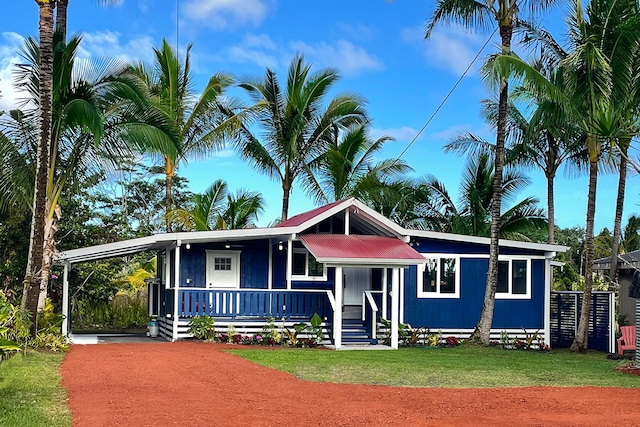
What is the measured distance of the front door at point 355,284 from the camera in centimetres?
2128

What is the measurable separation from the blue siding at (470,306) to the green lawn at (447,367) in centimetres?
186

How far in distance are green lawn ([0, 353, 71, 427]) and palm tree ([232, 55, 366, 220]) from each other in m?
14.4

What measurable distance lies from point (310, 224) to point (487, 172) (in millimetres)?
11433

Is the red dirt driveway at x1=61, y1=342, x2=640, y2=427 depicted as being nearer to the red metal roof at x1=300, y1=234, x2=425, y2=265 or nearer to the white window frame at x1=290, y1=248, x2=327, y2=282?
the red metal roof at x1=300, y1=234, x2=425, y2=265

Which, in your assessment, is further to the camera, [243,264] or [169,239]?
[243,264]

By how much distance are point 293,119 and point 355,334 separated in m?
9.66

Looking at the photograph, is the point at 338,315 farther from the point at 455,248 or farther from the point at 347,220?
the point at 455,248

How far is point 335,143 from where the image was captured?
29156 mm

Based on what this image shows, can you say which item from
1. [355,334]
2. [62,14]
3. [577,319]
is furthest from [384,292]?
[62,14]

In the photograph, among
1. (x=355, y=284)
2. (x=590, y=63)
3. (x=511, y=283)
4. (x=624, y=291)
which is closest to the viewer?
(x=590, y=63)

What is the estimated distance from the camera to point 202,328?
19.5 meters

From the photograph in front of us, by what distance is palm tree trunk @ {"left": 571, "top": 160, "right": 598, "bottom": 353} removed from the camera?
1992cm

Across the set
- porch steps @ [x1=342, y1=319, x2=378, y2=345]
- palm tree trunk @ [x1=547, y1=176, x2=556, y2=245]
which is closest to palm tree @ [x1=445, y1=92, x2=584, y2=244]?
palm tree trunk @ [x1=547, y1=176, x2=556, y2=245]

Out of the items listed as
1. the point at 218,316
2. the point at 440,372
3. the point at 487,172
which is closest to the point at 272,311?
the point at 218,316
